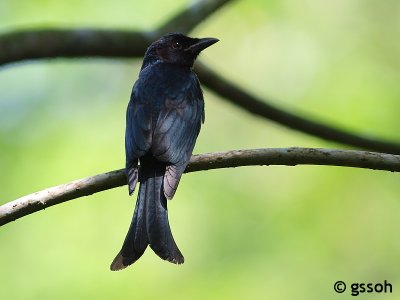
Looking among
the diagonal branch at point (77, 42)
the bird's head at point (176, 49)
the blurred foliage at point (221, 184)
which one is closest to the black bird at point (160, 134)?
the bird's head at point (176, 49)

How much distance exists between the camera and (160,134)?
5.40m

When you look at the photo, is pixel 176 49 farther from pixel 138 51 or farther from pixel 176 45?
pixel 138 51

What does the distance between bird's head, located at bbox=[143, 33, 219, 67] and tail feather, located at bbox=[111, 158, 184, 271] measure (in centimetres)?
157

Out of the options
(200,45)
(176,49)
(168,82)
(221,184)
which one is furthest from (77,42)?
(221,184)

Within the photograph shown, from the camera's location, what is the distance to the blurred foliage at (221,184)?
24.5 feet

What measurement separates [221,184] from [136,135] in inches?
120

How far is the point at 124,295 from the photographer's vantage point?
23.5 feet

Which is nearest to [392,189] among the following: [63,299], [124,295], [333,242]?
[333,242]

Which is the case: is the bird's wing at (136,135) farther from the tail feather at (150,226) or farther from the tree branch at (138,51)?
the tree branch at (138,51)

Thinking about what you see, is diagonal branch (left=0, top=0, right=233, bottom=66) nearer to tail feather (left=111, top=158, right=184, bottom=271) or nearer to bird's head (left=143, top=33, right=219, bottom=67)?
bird's head (left=143, top=33, right=219, bottom=67)

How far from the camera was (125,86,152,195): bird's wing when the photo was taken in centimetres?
495

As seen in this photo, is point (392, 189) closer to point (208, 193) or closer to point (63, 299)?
point (208, 193)

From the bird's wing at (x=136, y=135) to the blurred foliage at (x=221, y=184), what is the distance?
4.13 feet

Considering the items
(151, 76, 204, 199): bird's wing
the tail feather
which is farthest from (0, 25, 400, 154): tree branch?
the tail feather
